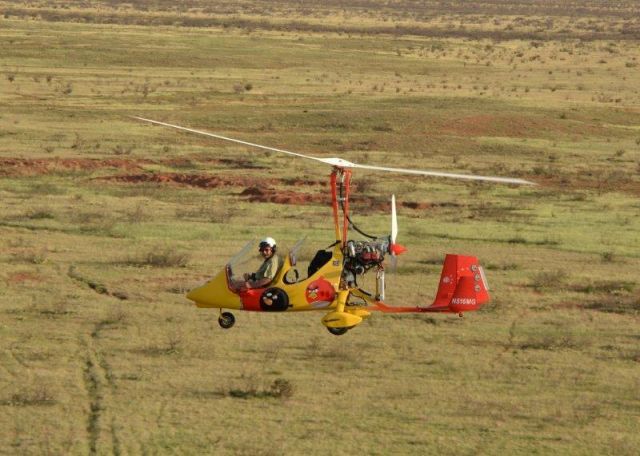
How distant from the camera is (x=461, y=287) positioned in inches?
869

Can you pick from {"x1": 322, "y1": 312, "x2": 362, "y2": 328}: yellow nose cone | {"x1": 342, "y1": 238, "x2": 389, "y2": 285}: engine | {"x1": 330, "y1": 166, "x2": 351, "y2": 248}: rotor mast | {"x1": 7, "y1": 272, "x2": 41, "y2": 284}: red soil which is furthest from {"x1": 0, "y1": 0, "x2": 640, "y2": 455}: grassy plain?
{"x1": 330, "y1": 166, "x2": 351, "y2": 248}: rotor mast

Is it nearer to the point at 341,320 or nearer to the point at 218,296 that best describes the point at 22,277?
the point at 218,296

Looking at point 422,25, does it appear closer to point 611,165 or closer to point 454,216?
point 611,165

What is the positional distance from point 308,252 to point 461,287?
10.9m

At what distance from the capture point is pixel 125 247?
32.9 metres

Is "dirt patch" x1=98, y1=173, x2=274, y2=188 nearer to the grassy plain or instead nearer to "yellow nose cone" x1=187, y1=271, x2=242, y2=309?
the grassy plain

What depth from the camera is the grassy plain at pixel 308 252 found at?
20.2m

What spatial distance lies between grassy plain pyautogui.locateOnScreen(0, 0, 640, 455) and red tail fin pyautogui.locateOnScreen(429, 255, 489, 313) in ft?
3.84

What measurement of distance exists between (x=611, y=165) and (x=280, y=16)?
334 ft

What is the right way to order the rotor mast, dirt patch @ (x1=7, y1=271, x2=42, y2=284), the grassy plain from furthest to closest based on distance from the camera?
dirt patch @ (x1=7, y1=271, x2=42, y2=284) → the grassy plain → the rotor mast

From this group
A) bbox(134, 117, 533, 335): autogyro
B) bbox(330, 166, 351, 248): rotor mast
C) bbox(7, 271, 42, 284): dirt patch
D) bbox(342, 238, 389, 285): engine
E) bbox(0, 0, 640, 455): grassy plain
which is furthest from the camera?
bbox(7, 271, 42, 284): dirt patch

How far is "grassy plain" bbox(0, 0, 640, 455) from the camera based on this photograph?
20.2 meters

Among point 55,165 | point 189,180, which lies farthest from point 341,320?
point 55,165

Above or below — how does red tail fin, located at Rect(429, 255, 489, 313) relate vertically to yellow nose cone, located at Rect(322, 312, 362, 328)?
above
